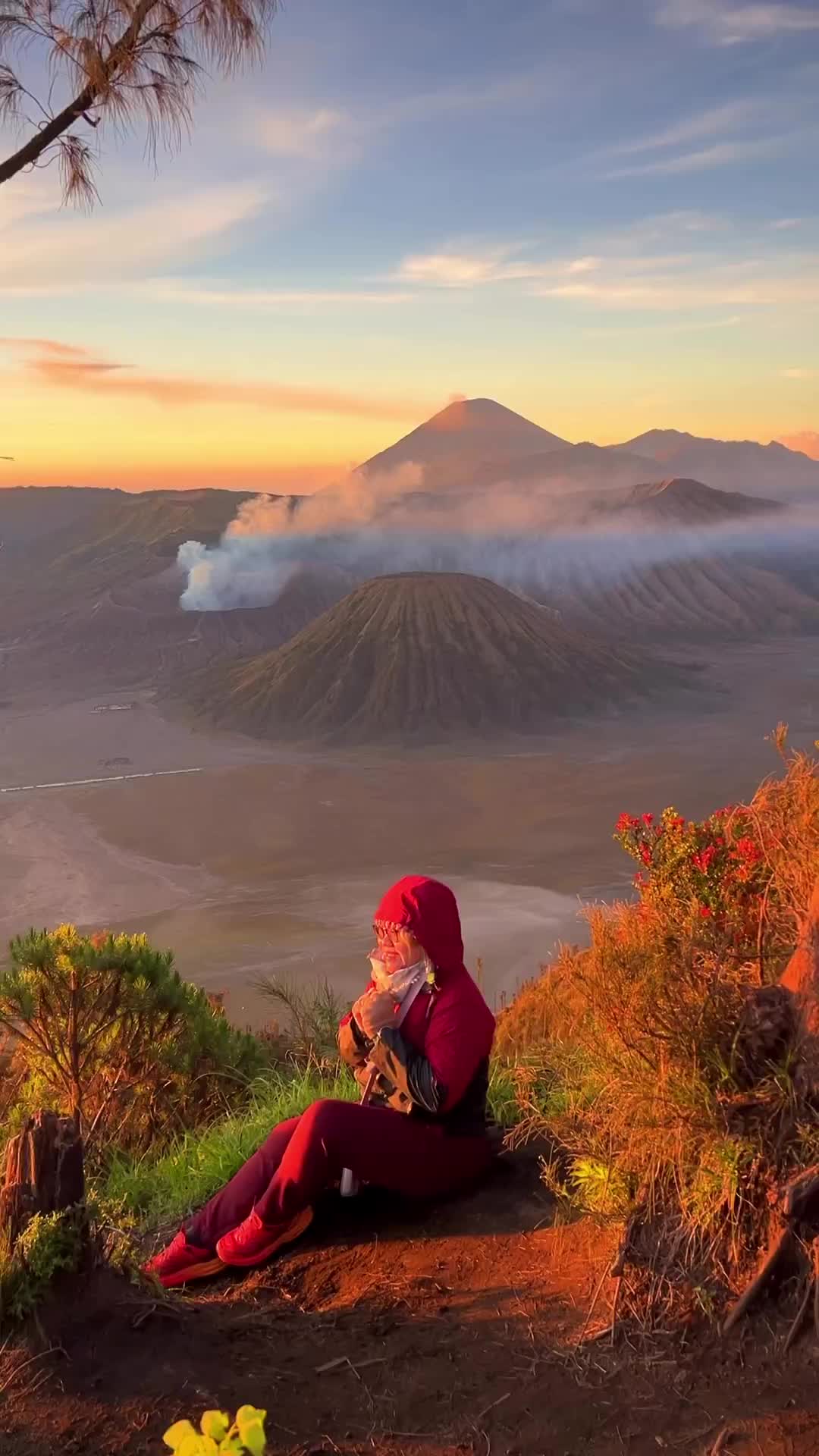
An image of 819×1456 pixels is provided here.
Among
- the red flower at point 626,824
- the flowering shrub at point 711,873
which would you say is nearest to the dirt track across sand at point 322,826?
the red flower at point 626,824

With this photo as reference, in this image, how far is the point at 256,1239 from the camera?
328cm

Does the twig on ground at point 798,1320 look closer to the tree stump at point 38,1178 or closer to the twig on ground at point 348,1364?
the twig on ground at point 348,1364

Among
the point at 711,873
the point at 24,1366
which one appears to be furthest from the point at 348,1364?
the point at 711,873

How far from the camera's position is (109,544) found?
117 meters

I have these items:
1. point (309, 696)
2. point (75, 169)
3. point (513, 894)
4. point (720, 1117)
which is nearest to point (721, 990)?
point (720, 1117)

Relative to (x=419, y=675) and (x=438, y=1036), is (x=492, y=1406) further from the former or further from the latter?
(x=419, y=675)

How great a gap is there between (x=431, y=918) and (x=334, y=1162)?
728mm

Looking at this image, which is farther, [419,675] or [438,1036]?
[419,675]

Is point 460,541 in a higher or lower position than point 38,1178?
higher

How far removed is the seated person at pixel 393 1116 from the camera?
328cm

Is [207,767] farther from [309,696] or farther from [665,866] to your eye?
[665,866]

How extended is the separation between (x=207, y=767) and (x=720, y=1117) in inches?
2203

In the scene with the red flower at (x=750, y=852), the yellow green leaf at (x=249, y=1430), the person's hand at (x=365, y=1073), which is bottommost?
the person's hand at (x=365, y=1073)

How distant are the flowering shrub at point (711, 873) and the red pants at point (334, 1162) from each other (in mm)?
962
